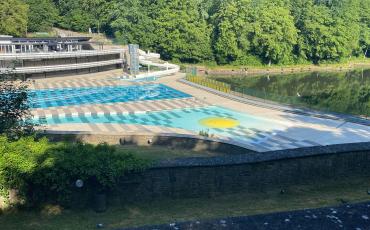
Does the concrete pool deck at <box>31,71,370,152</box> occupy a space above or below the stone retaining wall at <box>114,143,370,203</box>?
below

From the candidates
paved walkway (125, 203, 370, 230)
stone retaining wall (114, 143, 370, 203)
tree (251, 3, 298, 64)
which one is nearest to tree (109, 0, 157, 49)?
tree (251, 3, 298, 64)

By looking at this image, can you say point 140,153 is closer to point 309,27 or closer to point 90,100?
point 90,100

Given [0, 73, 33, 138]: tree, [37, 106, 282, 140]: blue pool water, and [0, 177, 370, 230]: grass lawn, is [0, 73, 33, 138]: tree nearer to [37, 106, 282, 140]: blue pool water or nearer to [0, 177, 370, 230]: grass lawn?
[0, 177, 370, 230]: grass lawn

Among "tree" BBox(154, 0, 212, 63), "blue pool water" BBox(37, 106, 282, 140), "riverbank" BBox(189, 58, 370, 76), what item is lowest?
"blue pool water" BBox(37, 106, 282, 140)

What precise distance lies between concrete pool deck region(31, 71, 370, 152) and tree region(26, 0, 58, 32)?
93.9 ft

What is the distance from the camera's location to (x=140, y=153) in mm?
24703

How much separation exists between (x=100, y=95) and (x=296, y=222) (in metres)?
37.8

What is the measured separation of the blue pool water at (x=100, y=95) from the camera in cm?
4250

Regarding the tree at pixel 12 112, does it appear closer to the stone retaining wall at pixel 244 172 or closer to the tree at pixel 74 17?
the stone retaining wall at pixel 244 172

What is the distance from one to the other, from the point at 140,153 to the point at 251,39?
208 ft

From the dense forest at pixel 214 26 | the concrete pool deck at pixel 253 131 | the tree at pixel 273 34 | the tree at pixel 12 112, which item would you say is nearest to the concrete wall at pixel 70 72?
the concrete pool deck at pixel 253 131

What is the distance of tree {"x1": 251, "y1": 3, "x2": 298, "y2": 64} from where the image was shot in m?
81.9

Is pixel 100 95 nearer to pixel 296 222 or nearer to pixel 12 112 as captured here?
pixel 12 112

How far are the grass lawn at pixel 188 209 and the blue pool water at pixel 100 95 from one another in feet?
93.5
